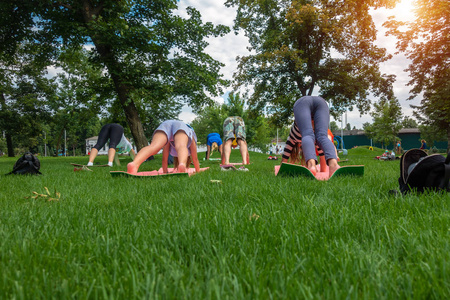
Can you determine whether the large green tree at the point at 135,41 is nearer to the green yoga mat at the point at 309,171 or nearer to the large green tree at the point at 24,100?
the green yoga mat at the point at 309,171

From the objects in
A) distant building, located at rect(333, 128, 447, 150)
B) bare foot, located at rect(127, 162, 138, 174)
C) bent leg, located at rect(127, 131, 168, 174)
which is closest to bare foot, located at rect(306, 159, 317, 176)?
bent leg, located at rect(127, 131, 168, 174)

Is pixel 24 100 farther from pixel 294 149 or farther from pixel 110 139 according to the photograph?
pixel 294 149

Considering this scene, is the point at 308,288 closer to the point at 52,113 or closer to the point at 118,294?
the point at 118,294

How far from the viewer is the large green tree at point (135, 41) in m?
12.6

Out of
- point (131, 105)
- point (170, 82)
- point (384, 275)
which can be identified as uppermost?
point (170, 82)

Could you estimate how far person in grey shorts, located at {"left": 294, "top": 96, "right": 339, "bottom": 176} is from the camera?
3.76 meters

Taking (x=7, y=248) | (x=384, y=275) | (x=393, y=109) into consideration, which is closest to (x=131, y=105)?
(x=7, y=248)

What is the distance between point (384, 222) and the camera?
1.50 meters

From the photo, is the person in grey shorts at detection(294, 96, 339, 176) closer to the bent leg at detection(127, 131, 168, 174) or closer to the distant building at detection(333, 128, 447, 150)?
the bent leg at detection(127, 131, 168, 174)

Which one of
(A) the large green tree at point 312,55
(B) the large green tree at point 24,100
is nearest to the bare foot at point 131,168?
(A) the large green tree at point 312,55

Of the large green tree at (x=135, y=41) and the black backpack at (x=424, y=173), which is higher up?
the large green tree at (x=135, y=41)

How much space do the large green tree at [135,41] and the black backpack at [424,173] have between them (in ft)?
39.7

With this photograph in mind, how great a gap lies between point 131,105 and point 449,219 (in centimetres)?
1439

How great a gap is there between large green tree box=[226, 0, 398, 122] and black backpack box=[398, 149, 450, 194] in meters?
15.6
